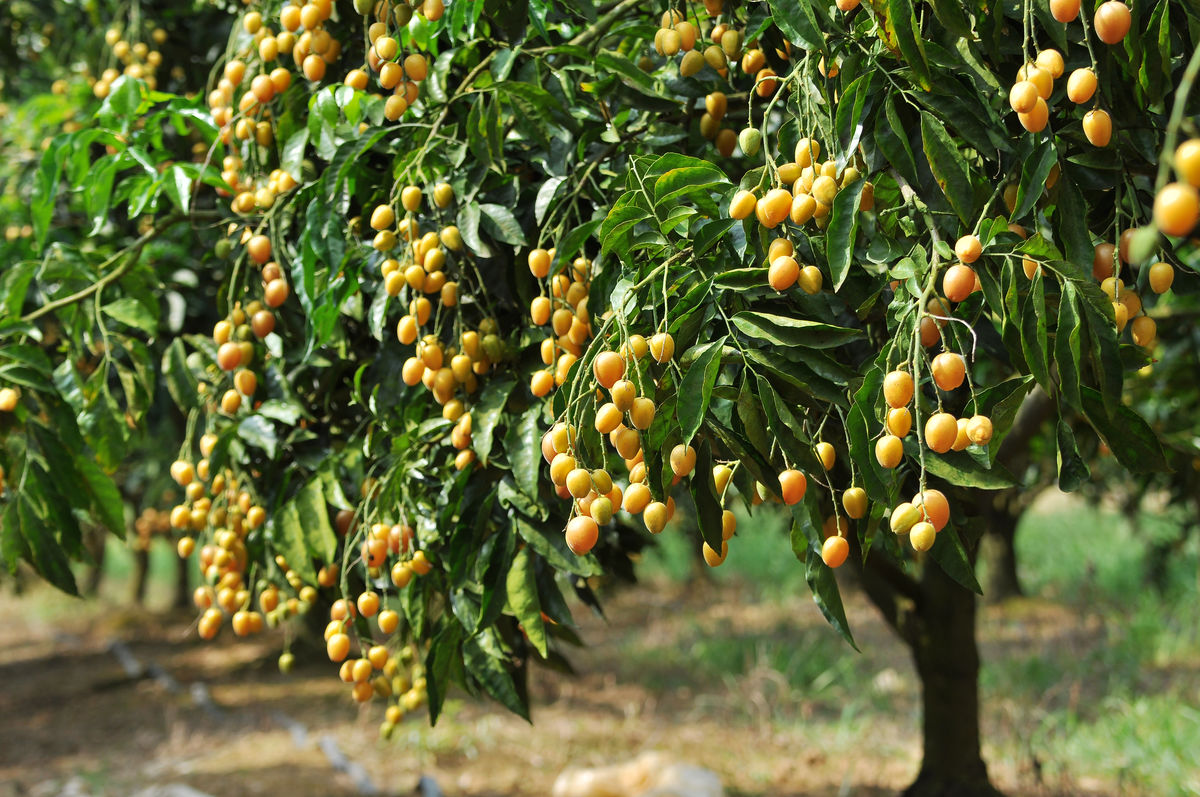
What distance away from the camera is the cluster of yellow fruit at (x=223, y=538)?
5.29 feet

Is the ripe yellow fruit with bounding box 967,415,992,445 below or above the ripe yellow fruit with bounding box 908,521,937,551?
above

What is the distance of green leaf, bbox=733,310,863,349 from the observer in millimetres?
958

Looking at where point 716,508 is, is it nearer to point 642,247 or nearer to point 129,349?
point 642,247

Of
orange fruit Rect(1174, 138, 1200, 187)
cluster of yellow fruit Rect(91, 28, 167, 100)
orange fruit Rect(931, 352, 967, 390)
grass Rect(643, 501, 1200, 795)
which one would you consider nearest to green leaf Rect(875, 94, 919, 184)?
orange fruit Rect(931, 352, 967, 390)

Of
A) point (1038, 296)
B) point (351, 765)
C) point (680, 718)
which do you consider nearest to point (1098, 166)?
point (1038, 296)

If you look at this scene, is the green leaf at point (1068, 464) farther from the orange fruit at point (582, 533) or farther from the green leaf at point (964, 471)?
the orange fruit at point (582, 533)

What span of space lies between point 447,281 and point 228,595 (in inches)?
25.5

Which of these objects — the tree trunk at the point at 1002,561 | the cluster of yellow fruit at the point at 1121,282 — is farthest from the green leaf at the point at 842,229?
the tree trunk at the point at 1002,561

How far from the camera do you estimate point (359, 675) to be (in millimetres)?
1465

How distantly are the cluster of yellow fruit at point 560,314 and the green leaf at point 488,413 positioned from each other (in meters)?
0.06

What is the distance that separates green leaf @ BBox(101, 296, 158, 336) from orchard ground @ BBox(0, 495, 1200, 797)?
2775mm

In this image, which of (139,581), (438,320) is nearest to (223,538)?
(438,320)

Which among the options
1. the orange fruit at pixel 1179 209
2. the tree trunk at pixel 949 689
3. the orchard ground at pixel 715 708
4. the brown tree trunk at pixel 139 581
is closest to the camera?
the orange fruit at pixel 1179 209

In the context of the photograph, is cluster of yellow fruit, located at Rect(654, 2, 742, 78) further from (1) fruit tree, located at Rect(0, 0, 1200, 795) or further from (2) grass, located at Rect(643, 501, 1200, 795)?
(2) grass, located at Rect(643, 501, 1200, 795)
